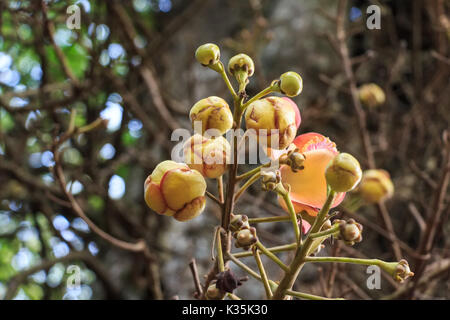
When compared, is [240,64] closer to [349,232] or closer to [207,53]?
[207,53]

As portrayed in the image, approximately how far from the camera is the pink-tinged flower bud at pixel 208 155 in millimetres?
562

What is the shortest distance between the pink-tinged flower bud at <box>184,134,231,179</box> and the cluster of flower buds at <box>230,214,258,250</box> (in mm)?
71

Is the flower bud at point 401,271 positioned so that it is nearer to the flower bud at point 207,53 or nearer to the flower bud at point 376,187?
the flower bud at point 376,187

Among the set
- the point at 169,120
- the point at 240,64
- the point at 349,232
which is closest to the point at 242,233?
the point at 349,232

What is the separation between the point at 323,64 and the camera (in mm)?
2189

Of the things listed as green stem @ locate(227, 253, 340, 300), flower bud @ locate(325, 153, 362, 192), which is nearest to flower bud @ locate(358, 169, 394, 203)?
flower bud @ locate(325, 153, 362, 192)

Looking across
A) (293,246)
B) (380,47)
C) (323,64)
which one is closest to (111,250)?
(323,64)

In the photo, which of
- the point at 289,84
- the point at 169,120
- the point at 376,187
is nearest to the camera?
the point at 376,187

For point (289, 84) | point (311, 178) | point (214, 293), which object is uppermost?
point (289, 84)

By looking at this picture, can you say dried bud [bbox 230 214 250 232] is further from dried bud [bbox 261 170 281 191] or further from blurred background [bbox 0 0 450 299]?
blurred background [bbox 0 0 450 299]

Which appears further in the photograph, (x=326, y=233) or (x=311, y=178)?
(x=311, y=178)

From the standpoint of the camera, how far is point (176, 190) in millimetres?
568

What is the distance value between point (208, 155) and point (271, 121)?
86 mm

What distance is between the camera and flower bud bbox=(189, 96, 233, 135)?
21.5 inches
